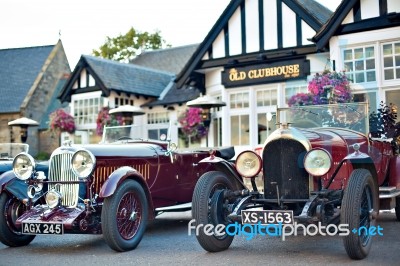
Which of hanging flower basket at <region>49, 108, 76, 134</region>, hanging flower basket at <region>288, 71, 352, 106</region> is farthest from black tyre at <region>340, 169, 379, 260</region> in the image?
hanging flower basket at <region>49, 108, 76, 134</region>

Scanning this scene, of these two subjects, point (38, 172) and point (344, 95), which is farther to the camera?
point (344, 95)

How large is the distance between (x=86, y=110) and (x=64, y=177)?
41.5ft

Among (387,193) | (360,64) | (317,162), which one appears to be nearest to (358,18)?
(360,64)

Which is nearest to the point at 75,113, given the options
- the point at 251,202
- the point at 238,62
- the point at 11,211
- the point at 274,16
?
the point at 238,62

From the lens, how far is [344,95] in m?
10.6

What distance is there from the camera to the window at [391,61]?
438 inches

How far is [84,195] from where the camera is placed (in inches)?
232

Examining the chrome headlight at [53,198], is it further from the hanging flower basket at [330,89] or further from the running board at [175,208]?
the hanging flower basket at [330,89]

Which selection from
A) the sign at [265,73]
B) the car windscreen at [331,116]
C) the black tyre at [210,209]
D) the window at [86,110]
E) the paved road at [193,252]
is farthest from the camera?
the window at [86,110]

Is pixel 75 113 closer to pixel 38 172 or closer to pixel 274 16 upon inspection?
pixel 274 16

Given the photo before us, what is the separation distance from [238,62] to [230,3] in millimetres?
1651

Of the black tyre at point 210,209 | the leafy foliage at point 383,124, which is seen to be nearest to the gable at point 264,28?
the leafy foliage at point 383,124

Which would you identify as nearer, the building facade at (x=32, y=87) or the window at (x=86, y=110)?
the window at (x=86, y=110)

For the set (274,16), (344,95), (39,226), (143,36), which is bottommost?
(39,226)
